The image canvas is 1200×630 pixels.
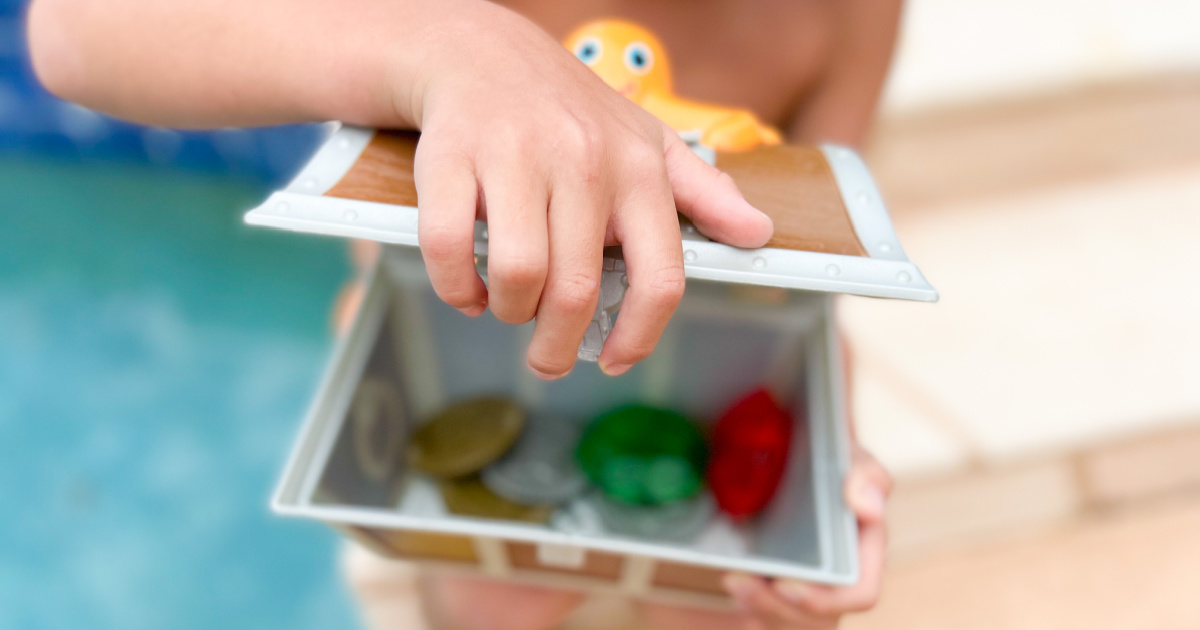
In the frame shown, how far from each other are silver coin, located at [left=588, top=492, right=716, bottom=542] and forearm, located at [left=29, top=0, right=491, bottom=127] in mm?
375

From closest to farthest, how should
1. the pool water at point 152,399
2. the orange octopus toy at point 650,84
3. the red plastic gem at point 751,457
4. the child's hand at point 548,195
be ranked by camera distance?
the child's hand at point 548,195 < the orange octopus toy at point 650,84 < the red plastic gem at point 751,457 < the pool water at point 152,399

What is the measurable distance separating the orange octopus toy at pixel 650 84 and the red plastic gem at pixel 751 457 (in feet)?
0.80

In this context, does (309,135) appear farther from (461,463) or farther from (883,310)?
(883,310)

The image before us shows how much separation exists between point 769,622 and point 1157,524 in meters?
0.73

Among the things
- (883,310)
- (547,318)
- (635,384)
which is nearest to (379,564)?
(635,384)

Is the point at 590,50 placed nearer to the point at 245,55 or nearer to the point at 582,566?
the point at 245,55

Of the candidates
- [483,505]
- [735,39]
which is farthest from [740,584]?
[735,39]

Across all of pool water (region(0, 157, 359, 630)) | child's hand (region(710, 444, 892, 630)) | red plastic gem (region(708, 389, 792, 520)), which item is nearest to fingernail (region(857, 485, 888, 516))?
child's hand (region(710, 444, 892, 630))

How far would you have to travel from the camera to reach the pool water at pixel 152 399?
42.2 inches

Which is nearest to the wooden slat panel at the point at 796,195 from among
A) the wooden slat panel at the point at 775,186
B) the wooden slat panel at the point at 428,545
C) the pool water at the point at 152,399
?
the wooden slat panel at the point at 775,186

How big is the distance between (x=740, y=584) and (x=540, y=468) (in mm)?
221

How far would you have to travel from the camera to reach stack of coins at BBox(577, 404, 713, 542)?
59cm

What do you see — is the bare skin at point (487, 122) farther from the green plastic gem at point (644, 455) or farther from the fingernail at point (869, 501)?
the green plastic gem at point (644, 455)

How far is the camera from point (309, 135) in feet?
4.10
